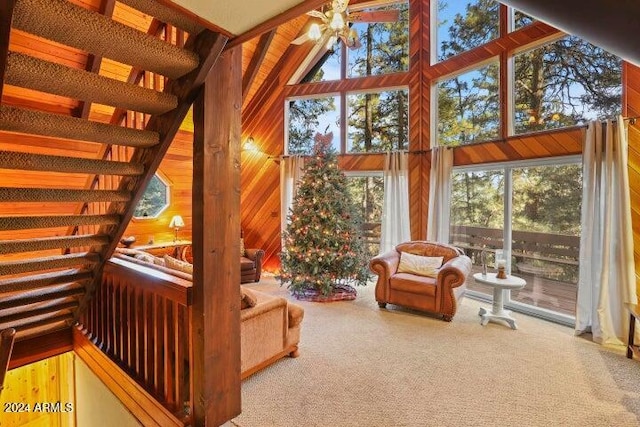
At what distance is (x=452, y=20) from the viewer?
204 inches

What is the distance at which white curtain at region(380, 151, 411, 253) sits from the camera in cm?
544

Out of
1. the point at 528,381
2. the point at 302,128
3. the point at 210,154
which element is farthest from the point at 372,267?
the point at 302,128

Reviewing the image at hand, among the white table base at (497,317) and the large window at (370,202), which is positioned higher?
the large window at (370,202)

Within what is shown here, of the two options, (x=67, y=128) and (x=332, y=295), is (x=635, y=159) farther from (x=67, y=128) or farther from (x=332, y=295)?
(x=67, y=128)

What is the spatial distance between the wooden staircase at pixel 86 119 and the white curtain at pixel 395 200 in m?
4.10

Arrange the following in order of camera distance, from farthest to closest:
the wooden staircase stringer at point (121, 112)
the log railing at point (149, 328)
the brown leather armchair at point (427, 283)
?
the brown leather armchair at point (427, 283) → the log railing at point (149, 328) → the wooden staircase stringer at point (121, 112)

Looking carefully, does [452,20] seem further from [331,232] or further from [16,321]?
[16,321]

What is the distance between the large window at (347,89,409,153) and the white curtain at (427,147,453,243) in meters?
0.87

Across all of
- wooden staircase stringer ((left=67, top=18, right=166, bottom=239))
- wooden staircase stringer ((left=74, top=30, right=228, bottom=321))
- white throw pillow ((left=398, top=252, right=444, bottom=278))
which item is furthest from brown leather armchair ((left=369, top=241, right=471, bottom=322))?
wooden staircase stringer ((left=67, top=18, right=166, bottom=239))

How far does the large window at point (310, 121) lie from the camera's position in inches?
245

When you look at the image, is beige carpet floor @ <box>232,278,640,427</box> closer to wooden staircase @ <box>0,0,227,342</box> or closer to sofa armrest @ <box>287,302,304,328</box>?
sofa armrest @ <box>287,302,304,328</box>

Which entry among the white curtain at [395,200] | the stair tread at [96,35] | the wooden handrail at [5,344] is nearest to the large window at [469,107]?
the white curtain at [395,200]

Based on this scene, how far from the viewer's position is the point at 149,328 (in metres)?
2.28

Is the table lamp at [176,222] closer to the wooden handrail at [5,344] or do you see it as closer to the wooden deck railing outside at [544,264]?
the wooden handrail at [5,344]
